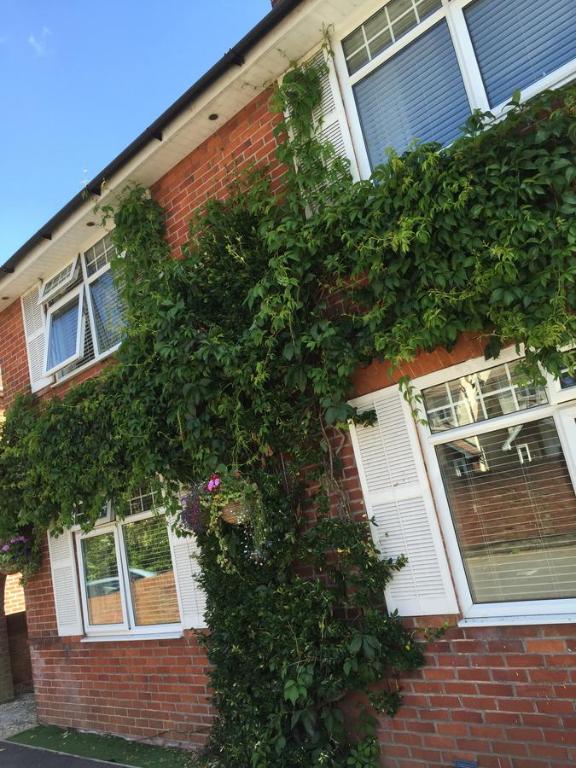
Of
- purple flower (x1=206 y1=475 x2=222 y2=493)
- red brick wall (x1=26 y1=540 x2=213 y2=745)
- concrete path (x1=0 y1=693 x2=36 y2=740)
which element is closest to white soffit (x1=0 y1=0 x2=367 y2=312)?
purple flower (x1=206 y1=475 x2=222 y2=493)

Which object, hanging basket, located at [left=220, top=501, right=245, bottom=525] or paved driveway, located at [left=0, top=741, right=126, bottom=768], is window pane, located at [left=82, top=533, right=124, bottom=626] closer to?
paved driveway, located at [left=0, top=741, right=126, bottom=768]

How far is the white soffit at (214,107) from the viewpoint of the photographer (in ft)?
15.8

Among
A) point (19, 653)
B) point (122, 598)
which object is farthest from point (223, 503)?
point (19, 653)

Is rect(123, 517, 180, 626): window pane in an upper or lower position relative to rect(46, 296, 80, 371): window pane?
lower

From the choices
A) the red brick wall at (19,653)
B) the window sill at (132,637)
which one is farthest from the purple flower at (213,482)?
the red brick wall at (19,653)

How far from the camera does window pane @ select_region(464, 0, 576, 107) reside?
3.89 m

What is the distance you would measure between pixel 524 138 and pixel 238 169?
2738 mm

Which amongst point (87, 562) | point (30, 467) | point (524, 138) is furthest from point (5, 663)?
point (524, 138)

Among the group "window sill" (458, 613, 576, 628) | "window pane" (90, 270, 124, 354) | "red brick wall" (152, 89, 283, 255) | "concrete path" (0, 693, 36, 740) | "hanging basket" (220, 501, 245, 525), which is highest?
"red brick wall" (152, 89, 283, 255)

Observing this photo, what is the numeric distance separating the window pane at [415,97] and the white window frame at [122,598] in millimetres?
4099

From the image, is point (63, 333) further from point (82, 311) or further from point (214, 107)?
point (214, 107)

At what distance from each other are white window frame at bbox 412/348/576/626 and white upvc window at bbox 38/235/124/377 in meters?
3.91

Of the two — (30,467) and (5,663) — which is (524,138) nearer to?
(30,467)

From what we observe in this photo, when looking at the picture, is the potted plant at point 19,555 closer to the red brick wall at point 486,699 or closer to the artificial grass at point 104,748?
the artificial grass at point 104,748
